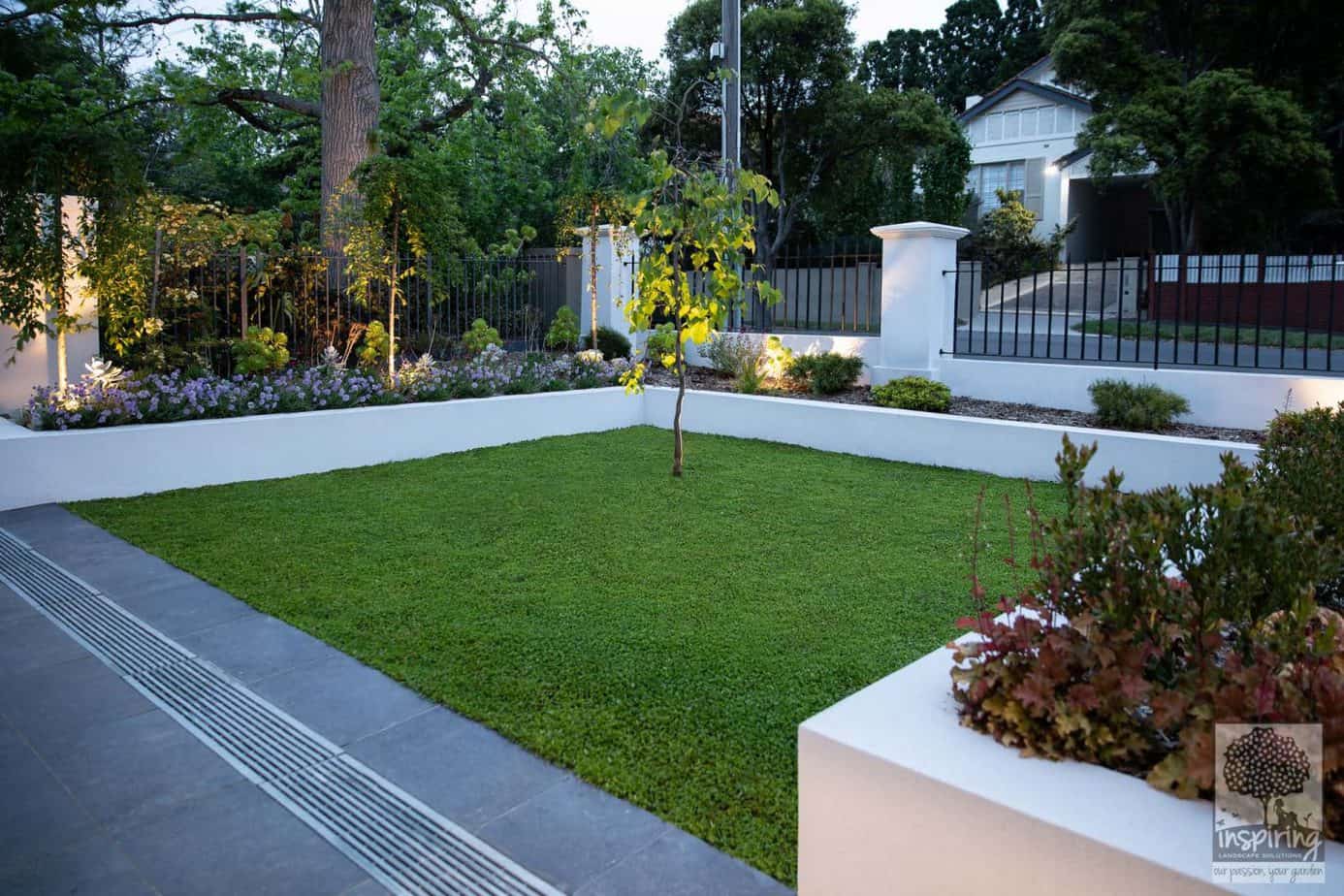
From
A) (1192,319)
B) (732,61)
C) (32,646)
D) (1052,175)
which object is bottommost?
(32,646)

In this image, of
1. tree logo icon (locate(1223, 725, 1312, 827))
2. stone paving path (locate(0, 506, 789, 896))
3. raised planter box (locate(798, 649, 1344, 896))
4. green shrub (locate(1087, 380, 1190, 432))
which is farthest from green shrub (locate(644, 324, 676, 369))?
tree logo icon (locate(1223, 725, 1312, 827))

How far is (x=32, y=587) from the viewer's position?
5320 millimetres

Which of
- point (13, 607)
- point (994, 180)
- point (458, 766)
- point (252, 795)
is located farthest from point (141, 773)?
point (994, 180)

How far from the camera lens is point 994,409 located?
9453 mm

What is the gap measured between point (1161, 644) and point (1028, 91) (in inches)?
1242

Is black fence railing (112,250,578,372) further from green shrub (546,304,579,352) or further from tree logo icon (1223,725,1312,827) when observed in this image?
tree logo icon (1223,725,1312,827)

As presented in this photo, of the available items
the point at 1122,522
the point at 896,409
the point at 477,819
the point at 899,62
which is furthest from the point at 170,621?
the point at 899,62

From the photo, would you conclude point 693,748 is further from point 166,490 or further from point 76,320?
point 76,320

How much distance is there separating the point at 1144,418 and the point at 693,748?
6367 millimetres

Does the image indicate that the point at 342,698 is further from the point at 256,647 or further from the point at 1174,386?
the point at 1174,386

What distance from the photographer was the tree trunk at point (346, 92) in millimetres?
12672

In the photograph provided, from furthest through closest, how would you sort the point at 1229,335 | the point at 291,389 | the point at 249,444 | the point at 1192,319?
the point at 1192,319 → the point at 1229,335 → the point at 291,389 → the point at 249,444

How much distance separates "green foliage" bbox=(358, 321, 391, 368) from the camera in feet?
34.0

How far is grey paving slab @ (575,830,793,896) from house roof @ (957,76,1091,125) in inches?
1188
